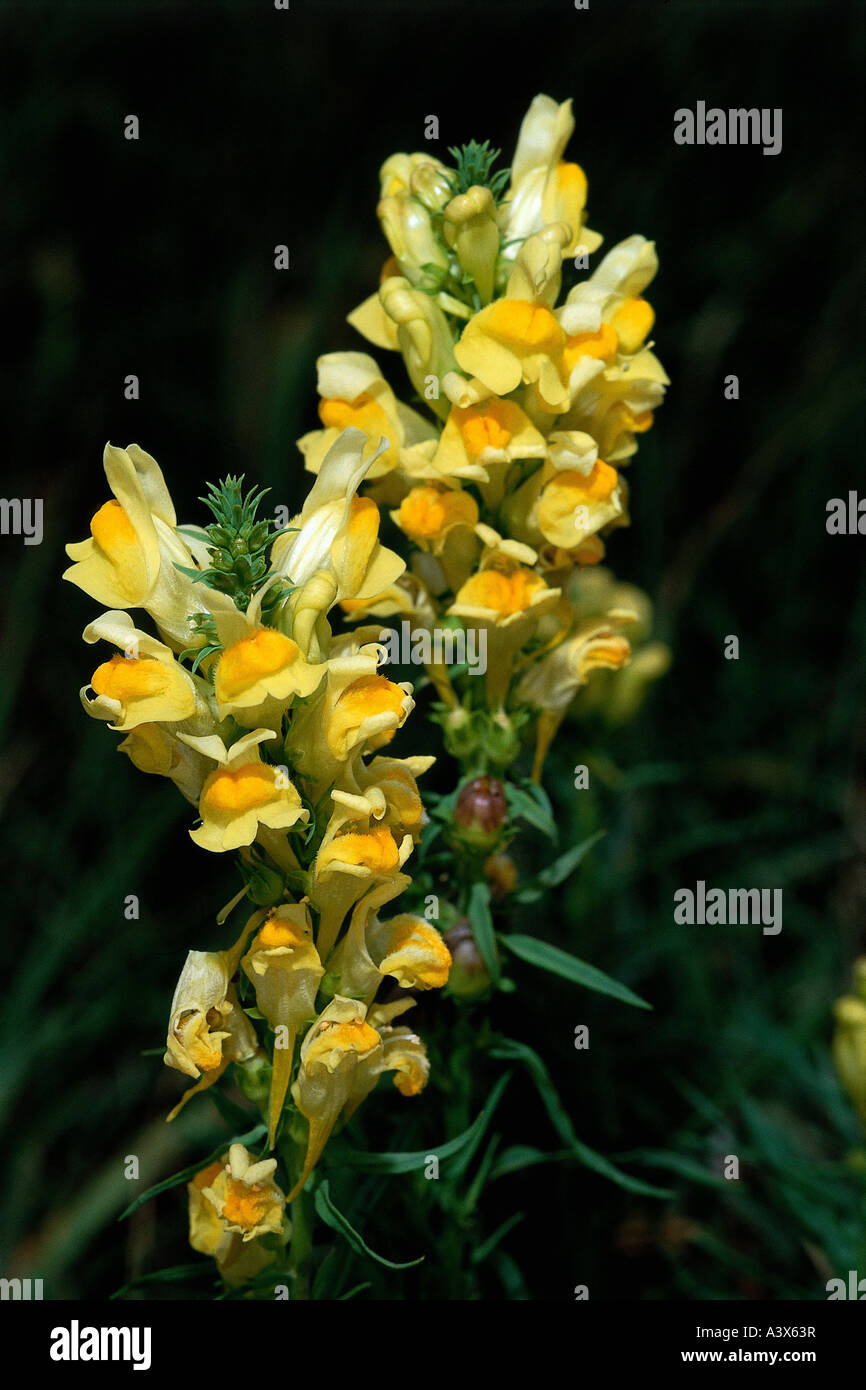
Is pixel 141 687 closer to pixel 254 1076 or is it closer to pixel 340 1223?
pixel 254 1076

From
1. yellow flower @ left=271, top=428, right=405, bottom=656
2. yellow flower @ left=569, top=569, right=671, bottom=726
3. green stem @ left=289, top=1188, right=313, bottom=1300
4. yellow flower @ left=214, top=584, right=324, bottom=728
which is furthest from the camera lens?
yellow flower @ left=569, top=569, right=671, bottom=726

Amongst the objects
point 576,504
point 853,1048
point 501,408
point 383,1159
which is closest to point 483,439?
point 501,408

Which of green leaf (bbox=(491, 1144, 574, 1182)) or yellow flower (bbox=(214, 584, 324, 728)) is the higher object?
yellow flower (bbox=(214, 584, 324, 728))

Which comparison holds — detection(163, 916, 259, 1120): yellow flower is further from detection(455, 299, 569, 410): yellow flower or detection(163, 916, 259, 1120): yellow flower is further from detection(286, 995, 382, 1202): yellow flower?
detection(455, 299, 569, 410): yellow flower

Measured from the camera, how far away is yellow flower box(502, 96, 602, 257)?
69.8 inches

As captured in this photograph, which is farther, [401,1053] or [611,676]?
[611,676]

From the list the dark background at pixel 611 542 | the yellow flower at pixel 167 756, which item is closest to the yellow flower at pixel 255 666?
the yellow flower at pixel 167 756

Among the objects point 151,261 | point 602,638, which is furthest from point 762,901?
point 151,261

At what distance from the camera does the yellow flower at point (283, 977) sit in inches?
52.7

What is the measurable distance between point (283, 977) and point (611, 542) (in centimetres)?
251

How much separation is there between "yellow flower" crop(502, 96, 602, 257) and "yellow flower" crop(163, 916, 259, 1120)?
987 mm

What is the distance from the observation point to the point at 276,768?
1.33m

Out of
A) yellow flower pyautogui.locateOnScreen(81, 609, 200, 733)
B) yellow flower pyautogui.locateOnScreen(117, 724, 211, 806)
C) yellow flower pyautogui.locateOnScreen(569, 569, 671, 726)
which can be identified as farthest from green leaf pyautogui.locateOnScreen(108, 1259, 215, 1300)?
yellow flower pyautogui.locateOnScreen(569, 569, 671, 726)

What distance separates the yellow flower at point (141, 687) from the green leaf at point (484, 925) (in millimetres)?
503
